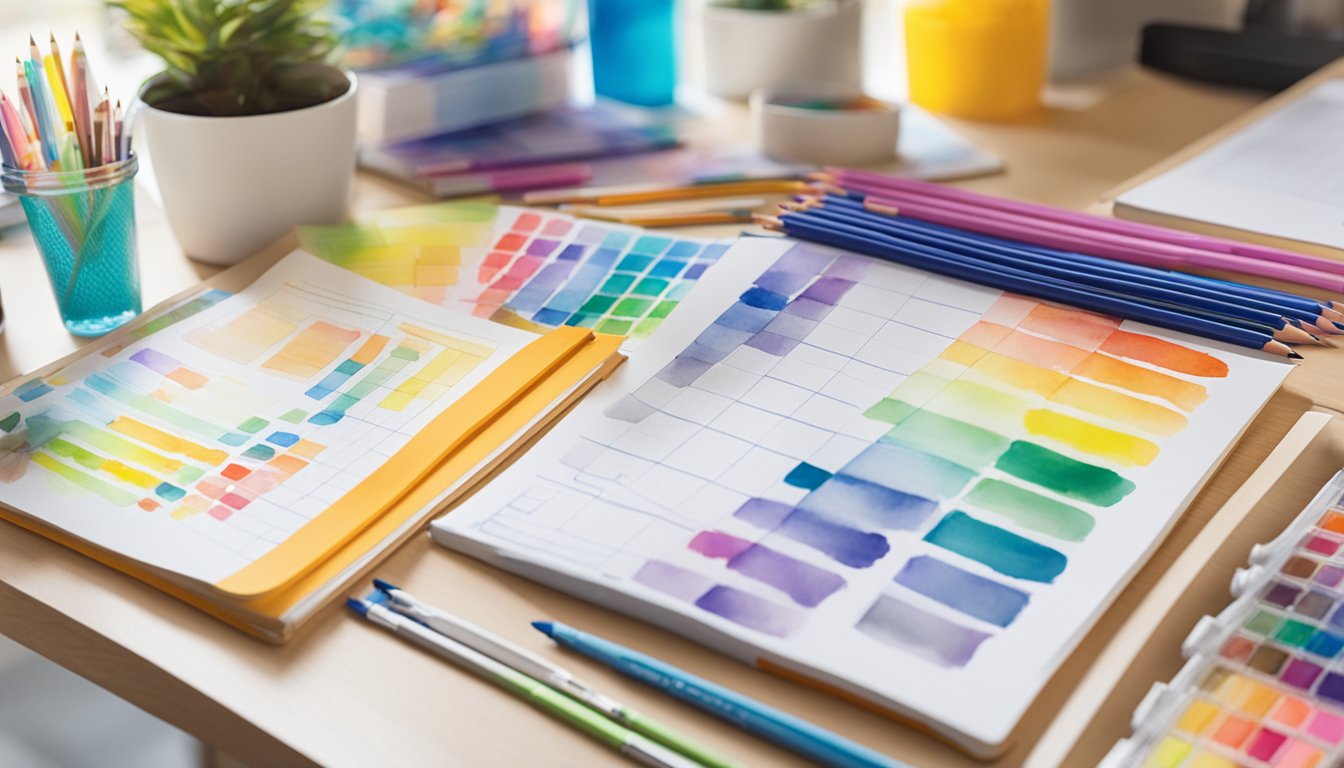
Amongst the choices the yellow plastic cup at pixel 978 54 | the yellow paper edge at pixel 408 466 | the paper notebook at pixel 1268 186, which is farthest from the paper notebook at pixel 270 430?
the yellow plastic cup at pixel 978 54

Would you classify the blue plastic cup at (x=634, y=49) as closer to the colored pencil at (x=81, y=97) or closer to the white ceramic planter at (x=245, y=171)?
the white ceramic planter at (x=245, y=171)

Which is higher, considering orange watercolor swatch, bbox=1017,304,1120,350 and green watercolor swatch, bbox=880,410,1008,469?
orange watercolor swatch, bbox=1017,304,1120,350

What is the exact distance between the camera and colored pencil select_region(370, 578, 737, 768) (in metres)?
0.42

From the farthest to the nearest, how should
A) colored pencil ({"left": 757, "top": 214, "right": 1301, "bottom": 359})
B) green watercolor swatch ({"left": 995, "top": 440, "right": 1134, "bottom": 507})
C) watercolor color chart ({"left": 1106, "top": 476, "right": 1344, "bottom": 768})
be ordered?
colored pencil ({"left": 757, "top": 214, "right": 1301, "bottom": 359}) < green watercolor swatch ({"left": 995, "top": 440, "right": 1134, "bottom": 507}) < watercolor color chart ({"left": 1106, "top": 476, "right": 1344, "bottom": 768})

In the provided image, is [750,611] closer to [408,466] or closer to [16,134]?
[408,466]

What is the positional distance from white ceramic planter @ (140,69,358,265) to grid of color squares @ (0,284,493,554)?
0.10 m

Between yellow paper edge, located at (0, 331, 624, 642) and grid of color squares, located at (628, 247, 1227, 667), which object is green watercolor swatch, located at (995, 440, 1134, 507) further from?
yellow paper edge, located at (0, 331, 624, 642)

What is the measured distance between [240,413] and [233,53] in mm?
297

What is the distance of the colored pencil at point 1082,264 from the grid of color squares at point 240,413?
26 cm

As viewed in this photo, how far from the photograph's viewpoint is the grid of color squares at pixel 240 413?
557 mm

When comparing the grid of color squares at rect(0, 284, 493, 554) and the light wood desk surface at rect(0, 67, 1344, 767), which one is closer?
the light wood desk surface at rect(0, 67, 1344, 767)

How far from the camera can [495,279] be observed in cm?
75

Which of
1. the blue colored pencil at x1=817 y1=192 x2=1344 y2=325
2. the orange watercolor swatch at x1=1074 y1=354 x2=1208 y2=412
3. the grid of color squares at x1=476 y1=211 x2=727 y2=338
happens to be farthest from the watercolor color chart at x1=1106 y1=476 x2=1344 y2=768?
the grid of color squares at x1=476 y1=211 x2=727 y2=338

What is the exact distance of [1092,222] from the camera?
2.51ft
